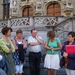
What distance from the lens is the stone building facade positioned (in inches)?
829

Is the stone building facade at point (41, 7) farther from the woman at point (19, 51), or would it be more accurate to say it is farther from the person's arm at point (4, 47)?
the person's arm at point (4, 47)

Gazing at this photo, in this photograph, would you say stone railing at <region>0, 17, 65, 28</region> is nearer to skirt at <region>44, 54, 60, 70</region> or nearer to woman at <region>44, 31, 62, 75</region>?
woman at <region>44, 31, 62, 75</region>

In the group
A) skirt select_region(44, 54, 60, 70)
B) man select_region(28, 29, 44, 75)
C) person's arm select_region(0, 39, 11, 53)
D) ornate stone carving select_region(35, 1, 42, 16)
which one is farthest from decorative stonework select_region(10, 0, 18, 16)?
person's arm select_region(0, 39, 11, 53)

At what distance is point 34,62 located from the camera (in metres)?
7.32

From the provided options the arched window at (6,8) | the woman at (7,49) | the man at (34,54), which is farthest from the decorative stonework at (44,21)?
the arched window at (6,8)

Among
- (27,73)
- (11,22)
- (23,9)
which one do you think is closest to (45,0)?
(23,9)

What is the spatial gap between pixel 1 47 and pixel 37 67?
199 centimetres

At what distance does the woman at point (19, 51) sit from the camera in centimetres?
675

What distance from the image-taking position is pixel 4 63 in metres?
5.42

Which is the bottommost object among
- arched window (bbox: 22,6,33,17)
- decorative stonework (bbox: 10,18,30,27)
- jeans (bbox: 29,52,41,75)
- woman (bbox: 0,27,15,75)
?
jeans (bbox: 29,52,41,75)

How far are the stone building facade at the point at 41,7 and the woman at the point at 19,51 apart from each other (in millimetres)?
14615

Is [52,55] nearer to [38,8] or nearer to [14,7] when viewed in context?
[38,8]

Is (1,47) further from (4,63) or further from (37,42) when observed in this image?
(37,42)

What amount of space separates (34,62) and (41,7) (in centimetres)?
1545
